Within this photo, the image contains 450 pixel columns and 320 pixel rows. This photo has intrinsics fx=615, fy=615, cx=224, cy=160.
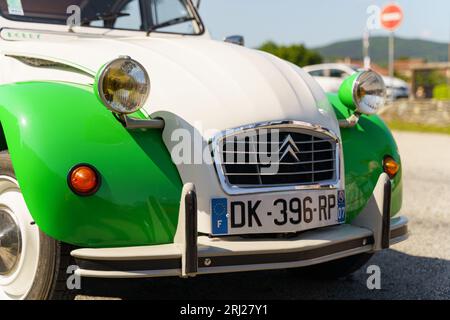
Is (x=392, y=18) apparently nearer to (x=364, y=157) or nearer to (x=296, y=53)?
(x=364, y=157)

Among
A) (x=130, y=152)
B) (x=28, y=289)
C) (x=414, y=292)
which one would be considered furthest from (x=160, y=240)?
(x=414, y=292)

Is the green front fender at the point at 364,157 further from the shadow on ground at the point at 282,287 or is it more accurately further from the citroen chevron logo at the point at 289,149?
the shadow on ground at the point at 282,287

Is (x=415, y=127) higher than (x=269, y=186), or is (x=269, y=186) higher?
(x=269, y=186)

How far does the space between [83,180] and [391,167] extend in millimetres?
1850

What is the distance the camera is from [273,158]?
119 inches

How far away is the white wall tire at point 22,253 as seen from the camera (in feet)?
9.18

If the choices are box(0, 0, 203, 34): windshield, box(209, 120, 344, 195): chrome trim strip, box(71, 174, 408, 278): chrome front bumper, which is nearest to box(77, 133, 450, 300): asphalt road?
box(71, 174, 408, 278): chrome front bumper

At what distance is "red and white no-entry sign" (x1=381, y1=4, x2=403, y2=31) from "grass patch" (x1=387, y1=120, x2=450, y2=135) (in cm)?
240

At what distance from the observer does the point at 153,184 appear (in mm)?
2869

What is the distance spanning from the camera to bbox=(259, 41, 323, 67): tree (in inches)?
1912

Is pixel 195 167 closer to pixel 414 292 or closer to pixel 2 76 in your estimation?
pixel 2 76

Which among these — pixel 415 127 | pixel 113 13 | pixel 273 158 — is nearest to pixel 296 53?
pixel 415 127

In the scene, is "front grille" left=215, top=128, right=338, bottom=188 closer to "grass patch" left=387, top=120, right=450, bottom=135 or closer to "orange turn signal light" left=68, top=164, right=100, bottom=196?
"orange turn signal light" left=68, top=164, right=100, bottom=196

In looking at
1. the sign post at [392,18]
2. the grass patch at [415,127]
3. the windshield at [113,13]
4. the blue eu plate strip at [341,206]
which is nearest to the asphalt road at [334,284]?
the blue eu plate strip at [341,206]
